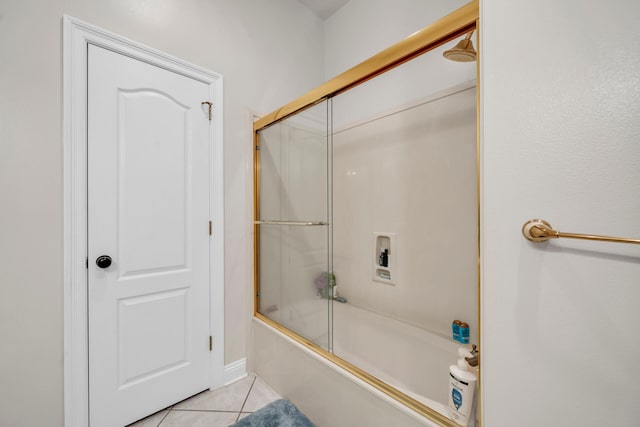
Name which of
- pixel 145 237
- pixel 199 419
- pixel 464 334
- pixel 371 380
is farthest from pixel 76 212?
pixel 464 334

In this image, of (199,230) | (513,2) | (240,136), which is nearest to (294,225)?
(199,230)

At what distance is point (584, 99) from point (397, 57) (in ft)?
1.96

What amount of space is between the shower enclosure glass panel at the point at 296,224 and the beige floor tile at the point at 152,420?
729 mm

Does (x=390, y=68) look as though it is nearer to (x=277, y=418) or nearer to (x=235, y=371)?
(x=277, y=418)

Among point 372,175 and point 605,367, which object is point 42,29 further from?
point 605,367

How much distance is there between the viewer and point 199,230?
1584 mm

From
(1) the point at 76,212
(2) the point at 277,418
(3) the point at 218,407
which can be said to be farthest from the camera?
(3) the point at 218,407

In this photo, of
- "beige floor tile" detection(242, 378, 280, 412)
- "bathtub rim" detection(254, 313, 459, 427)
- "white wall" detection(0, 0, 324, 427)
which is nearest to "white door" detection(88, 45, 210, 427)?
"white wall" detection(0, 0, 324, 427)

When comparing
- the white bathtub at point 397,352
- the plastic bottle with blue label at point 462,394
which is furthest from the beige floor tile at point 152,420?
the plastic bottle with blue label at point 462,394

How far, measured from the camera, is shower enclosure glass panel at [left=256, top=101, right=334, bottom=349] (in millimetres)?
1567

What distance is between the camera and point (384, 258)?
6.03ft

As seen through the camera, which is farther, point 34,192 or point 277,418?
point 277,418

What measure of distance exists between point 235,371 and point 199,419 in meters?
0.34

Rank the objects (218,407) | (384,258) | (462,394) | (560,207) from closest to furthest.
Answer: (560,207) < (462,394) < (218,407) < (384,258)
